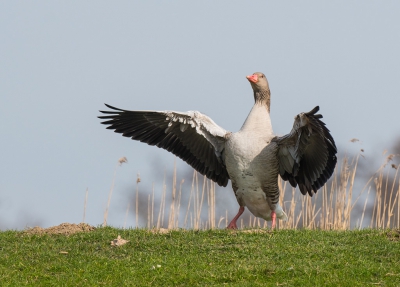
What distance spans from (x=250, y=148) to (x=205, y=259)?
8.30 feet

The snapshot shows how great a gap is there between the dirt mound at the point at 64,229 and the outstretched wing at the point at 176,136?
1.85m

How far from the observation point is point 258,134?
9148mm

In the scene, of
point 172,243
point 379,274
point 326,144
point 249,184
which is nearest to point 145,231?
point 172,243

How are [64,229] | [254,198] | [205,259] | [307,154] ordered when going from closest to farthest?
[205,259], [64,229], [307,154], [254,198]

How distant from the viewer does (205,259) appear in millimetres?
6922

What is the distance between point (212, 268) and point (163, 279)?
582mm

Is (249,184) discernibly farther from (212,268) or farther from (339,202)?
(212,268)

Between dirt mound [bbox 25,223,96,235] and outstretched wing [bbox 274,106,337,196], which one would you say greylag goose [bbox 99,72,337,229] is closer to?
outstretched wing [bbox 274,106,337,196]

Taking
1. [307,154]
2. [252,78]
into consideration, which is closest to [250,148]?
[307,154]

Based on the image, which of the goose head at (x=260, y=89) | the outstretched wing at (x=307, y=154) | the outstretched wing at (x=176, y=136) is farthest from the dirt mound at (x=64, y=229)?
the goose head at (x=260, y=89)

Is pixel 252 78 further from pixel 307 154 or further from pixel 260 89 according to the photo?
pixel 307 154

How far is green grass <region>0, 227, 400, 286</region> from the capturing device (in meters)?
6.17

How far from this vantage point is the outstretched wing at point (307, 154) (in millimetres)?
8234

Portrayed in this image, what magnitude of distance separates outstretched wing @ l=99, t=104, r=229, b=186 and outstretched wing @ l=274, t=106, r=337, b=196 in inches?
42.5
